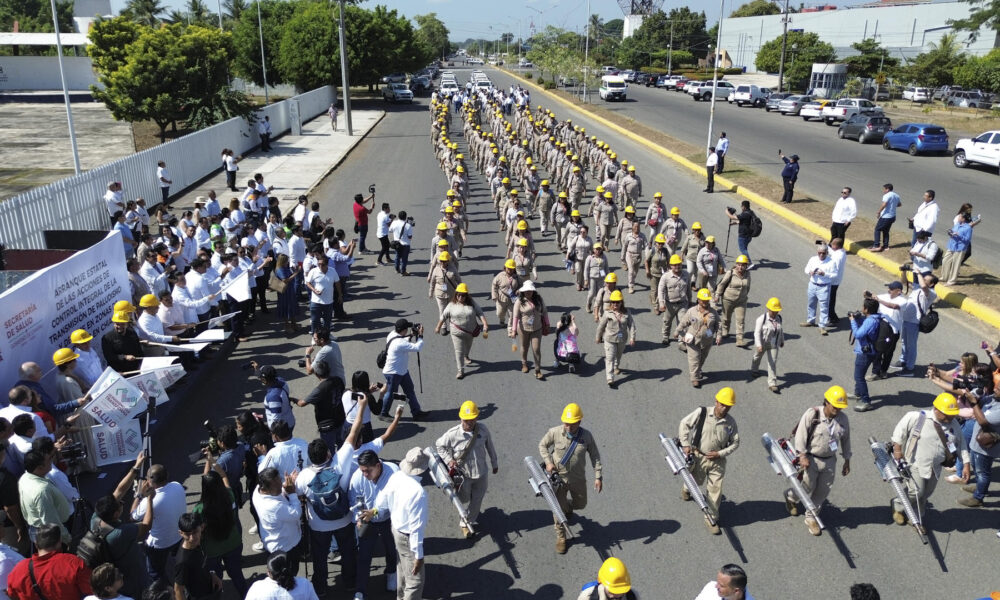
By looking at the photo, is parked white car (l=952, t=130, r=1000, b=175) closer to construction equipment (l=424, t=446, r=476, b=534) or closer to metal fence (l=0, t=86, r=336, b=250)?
construction equipment (l=424, t=446, r=476, b=534)

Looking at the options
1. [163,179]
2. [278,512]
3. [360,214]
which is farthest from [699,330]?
[163,179]

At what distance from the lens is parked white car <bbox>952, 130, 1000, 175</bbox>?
25.0m

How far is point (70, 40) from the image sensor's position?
5706cm

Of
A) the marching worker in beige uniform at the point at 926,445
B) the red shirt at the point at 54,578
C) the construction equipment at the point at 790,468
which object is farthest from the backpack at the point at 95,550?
the marching worker in beige uniform at the point at 926,445

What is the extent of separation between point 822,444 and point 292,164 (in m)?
25.2

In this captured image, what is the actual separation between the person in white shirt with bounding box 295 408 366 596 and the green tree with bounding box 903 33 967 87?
59921 mm

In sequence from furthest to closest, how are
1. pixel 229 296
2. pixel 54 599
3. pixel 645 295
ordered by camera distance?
pixel 645 295 < pixel 229 296 < pixel 54 599

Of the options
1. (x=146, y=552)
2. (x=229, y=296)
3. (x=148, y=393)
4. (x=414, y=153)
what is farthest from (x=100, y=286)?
(x=414, y=153)

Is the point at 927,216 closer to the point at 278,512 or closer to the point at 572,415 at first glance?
the point at 572,415

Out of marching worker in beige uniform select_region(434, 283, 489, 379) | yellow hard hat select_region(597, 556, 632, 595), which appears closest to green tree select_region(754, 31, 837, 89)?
marching worker in beige uniform select_region(434, 283, 489, 379)

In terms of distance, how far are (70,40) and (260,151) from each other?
126ft

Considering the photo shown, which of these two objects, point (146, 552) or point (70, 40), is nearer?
point (146, 552)

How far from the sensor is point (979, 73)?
1928 inches

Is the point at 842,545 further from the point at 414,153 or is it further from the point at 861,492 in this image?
the point at 414,153
